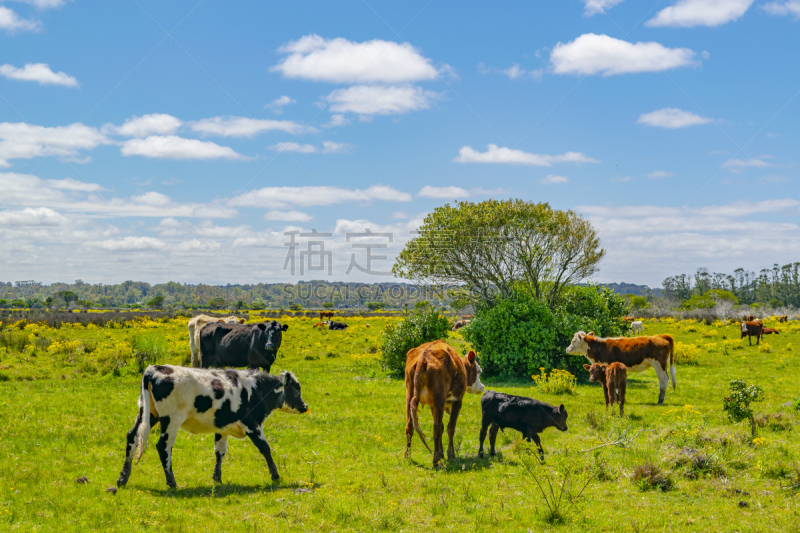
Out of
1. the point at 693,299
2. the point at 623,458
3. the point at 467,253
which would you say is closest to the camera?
the point at 623,458

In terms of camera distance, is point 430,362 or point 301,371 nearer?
point 430,362

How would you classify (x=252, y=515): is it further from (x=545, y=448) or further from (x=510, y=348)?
(x=510, y=348)

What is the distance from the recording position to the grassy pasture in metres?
7.39

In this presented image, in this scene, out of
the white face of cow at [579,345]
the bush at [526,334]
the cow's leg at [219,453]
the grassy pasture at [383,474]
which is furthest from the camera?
the bush at [526,334]

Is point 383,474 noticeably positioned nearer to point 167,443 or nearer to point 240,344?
point 167,443

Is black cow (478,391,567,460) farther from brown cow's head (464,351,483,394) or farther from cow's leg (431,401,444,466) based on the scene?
brown cow's head (464,351,483,394)

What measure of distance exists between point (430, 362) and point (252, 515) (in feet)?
14.6

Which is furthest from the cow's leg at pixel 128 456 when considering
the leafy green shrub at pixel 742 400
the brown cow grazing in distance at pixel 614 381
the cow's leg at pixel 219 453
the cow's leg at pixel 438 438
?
the leafy green shrub at pixel 742 400

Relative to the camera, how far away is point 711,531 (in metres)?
6.96

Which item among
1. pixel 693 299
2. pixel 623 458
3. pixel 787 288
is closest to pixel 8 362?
pixel 623 458

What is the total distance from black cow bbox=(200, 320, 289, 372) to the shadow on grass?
10.3 m

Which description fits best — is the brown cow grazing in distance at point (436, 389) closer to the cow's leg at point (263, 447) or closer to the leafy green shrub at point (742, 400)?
the cow's leg at point (263, 447)

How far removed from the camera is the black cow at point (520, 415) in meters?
10.5

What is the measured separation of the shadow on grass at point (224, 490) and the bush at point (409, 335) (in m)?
14.2
